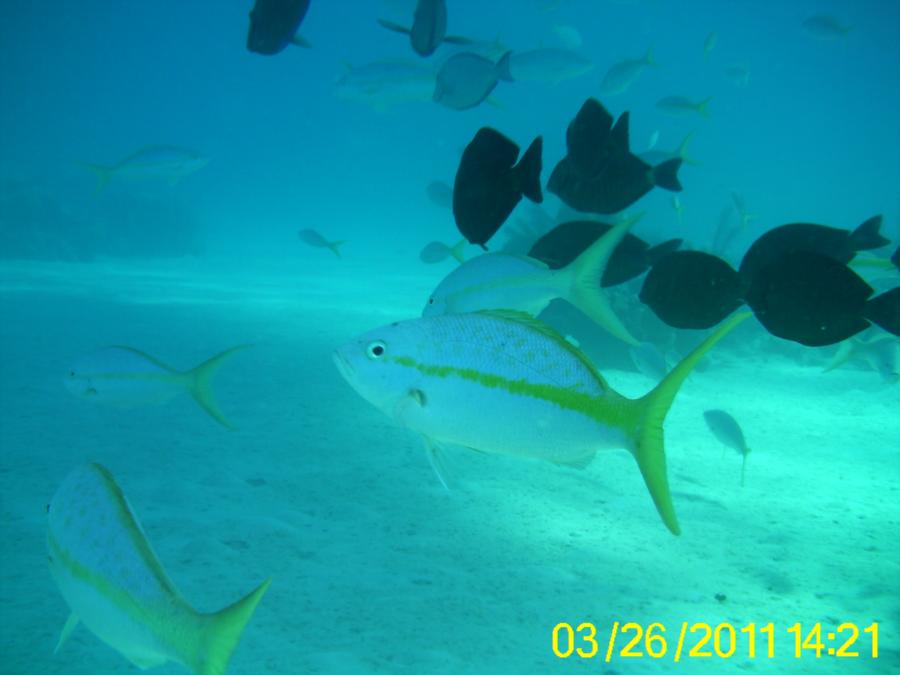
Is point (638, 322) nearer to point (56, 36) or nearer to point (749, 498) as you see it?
point (749, 498)

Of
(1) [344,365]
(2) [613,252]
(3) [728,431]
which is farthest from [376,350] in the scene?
(3) [728,431]

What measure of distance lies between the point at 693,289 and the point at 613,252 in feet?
1.44

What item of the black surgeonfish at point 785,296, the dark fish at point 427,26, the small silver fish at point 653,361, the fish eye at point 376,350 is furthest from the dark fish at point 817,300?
the small silver fish at point 653,361

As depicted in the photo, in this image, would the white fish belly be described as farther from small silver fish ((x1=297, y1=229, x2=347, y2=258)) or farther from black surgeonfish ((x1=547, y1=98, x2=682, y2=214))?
small silver fish ((x1=297, y1=229, x2=347, y2=258))

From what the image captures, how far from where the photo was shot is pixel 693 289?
2.34m

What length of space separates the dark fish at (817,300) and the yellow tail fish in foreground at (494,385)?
815 mm

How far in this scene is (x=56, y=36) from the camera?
47469 millimetres

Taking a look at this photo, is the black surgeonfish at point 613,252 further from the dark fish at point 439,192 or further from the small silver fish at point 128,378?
the dark fish at point 439,192

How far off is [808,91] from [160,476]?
83420 millimetres

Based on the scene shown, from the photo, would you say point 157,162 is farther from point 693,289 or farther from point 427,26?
point 693,289

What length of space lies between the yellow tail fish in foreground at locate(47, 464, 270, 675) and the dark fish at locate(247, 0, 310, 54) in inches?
102

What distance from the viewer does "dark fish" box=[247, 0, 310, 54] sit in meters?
2.82

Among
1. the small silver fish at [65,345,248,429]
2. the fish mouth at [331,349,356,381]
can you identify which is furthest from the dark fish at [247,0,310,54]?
the fish mouth at [331,349,356,381]
